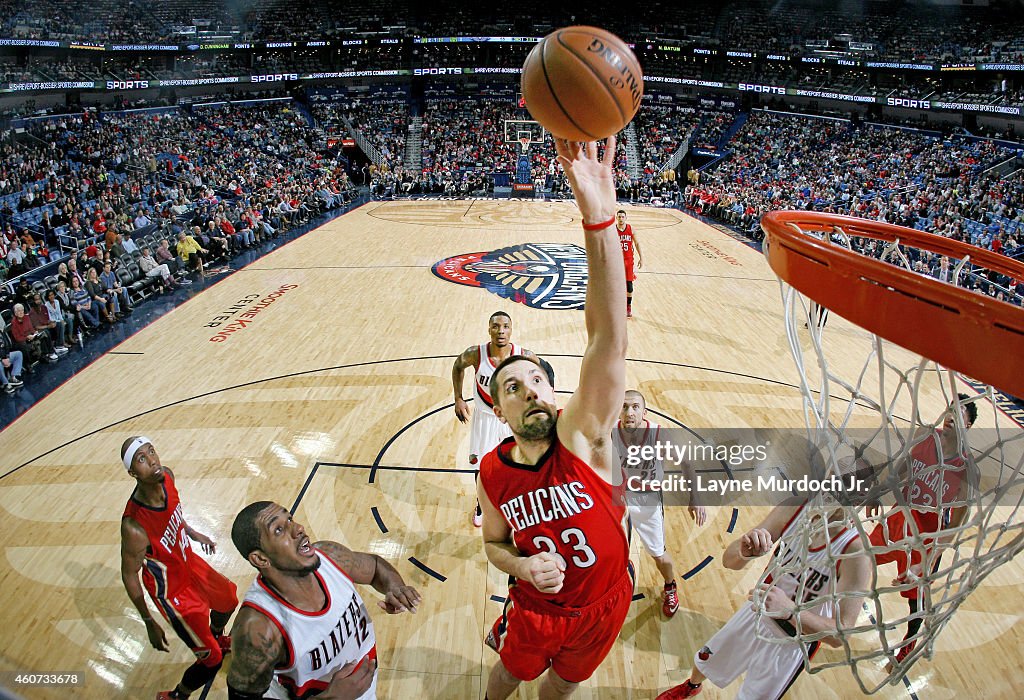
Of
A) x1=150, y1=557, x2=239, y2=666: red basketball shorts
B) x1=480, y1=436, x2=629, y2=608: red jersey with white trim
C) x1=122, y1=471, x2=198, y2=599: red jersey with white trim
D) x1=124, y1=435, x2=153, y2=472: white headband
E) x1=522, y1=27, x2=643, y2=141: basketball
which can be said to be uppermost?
x1=522, y1=27, x2=643, y2=141: basketball

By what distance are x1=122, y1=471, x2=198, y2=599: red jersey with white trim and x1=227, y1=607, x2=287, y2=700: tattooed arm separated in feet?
5.01

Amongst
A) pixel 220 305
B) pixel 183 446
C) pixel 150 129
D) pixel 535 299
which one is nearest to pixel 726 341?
pixel 535 299

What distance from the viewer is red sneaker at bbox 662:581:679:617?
4078 millimetres

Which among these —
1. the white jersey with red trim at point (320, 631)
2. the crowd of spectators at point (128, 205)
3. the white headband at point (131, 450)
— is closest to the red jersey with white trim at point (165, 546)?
the white headband at point (131, 450)

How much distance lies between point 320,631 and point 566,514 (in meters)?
1.10

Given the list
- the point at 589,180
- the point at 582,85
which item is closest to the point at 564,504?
the point at 589,180

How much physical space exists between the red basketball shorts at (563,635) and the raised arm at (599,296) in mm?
828

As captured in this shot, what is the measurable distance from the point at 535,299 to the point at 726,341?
352 centimetres

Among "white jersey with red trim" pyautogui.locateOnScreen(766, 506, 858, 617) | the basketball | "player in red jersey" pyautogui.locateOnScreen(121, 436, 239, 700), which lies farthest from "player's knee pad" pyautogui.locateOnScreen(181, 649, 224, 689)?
the basketball

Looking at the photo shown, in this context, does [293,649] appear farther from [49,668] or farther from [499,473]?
[49,668]

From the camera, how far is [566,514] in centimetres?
231

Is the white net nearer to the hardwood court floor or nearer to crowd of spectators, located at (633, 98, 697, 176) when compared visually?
the hardwood court floor

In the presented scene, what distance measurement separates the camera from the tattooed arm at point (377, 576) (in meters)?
2.72

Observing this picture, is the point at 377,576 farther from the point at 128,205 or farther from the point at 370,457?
the point at 128,205
